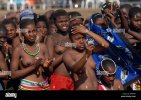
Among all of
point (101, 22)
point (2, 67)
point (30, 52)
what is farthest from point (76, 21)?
point (2, 67)

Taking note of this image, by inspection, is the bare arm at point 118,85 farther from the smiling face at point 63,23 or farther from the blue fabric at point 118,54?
the smiling face at point 63,23

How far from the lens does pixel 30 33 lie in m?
7.01

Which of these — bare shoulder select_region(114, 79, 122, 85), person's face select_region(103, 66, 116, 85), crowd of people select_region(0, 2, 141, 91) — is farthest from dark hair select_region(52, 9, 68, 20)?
bare shoulder select_region(114, 79, 122, 85)

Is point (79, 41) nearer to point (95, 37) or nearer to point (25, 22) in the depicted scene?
point (95, 37)

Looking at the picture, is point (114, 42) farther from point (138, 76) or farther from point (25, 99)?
point (25, 99)

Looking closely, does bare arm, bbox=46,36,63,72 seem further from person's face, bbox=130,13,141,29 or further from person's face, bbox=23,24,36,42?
person's face, bbox=130,13,141,29

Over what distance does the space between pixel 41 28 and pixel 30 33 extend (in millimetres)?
337

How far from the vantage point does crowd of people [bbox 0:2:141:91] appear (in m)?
6.98

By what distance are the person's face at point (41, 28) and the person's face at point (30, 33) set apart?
22cm

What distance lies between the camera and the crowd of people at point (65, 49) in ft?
22.9

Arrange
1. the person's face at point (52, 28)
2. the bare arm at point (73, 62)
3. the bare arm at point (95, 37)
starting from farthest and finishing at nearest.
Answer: the person's face at point (52, 28)
the bare arm at point (95, 37)
the bare arm at point (73, 62)

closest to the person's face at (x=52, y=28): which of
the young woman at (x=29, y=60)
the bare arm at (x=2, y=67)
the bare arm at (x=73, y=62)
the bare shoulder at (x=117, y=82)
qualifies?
the young woman at (x=29, y=60)

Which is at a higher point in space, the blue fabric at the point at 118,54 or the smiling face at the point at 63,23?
the smiling face at the point at 63,23

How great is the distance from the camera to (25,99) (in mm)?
7055
